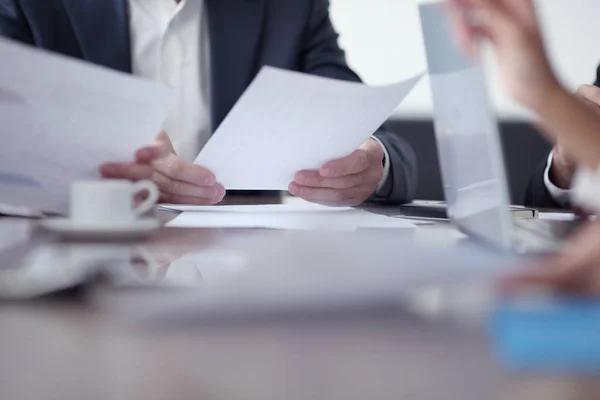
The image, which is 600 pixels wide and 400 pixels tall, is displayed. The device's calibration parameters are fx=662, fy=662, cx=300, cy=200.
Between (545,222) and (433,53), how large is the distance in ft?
0.92

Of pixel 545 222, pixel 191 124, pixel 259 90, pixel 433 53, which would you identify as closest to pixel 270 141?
pixel 259 90

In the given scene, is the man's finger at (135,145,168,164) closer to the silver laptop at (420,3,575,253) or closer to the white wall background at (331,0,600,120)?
the silver laptop at (420,3,575,253)

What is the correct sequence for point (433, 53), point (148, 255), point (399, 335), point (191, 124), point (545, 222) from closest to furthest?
point (399, 335), point (148, 255), point (433, 53), point (545, 222), point (191, 124)

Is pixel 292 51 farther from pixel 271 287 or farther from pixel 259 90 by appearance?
pixel 271 287

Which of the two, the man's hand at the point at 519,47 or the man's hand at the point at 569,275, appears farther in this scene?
the man's hand at the point at 519,47

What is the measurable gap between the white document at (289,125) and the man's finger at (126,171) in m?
0.07

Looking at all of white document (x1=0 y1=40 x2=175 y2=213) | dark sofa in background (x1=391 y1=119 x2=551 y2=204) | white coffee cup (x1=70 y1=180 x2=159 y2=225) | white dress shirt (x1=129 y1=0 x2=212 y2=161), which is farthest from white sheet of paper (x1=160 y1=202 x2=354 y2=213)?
dark sofa in background (x1=391 y1=119 x2=551 y2=204)

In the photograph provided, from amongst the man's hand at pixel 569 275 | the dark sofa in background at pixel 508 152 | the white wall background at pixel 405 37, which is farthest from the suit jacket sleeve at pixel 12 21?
the white wall background at pixel 405 37

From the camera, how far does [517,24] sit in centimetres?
50

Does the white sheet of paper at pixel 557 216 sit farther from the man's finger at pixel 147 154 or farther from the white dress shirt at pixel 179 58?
the white dress shirt at pixel 179 58

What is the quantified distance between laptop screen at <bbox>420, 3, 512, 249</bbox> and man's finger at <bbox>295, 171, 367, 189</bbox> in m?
0.23

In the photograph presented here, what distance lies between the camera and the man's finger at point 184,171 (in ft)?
2.85

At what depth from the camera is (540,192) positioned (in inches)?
50.1

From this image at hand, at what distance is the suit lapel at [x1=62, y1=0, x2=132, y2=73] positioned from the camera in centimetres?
134
